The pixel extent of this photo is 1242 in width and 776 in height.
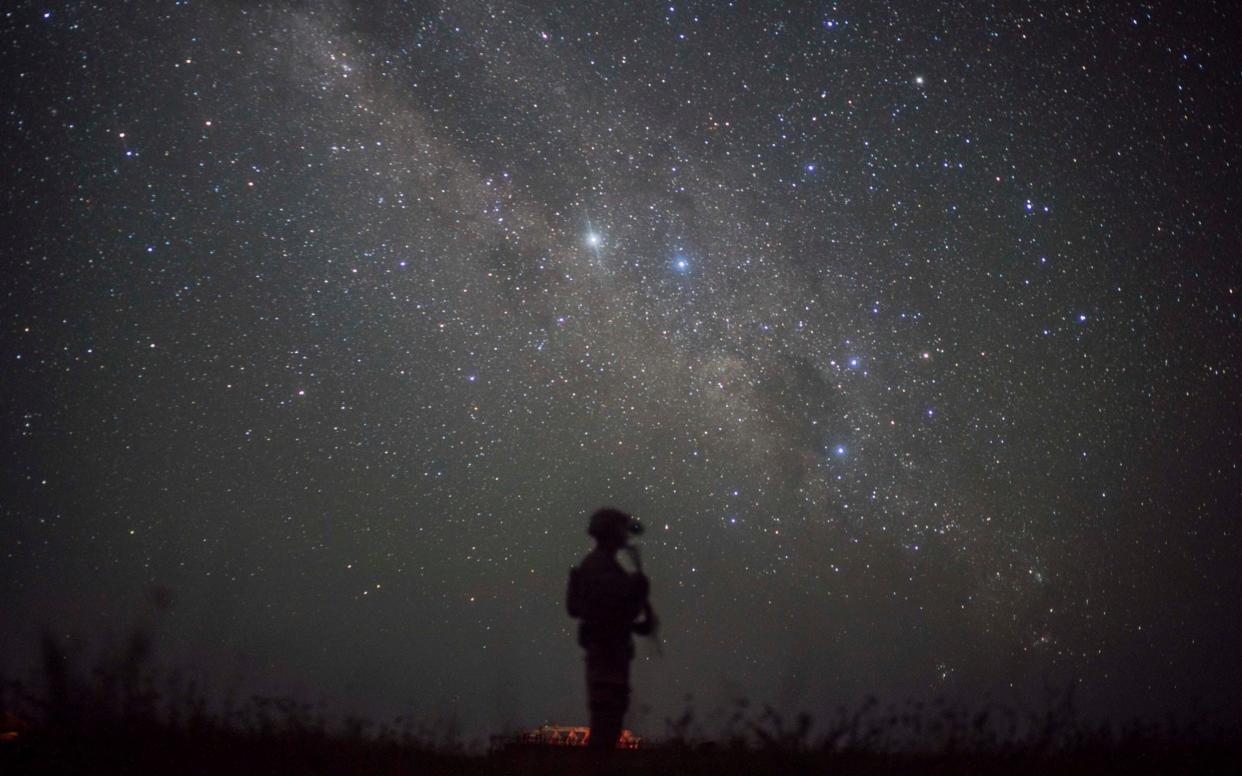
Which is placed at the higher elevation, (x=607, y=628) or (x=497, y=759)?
(x=607, y=628)

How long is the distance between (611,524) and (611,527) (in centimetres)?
2

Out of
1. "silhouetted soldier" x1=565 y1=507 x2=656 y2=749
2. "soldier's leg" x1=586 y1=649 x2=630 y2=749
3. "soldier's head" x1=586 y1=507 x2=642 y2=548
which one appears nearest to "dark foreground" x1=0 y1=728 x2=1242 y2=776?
"soldier's leg" x1=586 y1=649 x2=630 y2=749

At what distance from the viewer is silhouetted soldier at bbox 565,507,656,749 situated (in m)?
6.28

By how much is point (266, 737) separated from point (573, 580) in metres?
2.77

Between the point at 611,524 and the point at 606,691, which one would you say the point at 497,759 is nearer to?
the point at 606,691

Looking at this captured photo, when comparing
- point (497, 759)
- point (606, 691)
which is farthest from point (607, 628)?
→ point (497, 759)

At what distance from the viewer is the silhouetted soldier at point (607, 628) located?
20.6ft

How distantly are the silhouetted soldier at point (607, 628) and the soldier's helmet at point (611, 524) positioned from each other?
0.22 meters

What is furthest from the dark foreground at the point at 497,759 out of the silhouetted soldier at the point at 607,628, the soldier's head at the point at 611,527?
the soldier's head at the point at 611,527

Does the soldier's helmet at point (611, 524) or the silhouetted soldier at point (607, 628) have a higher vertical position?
the soldier's helmet at point (611, 524)

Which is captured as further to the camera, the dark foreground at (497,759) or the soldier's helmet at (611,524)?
the soldier's helmet at (611,524)

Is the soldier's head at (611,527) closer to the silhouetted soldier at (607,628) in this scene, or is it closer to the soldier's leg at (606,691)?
the silhouetted soldier at (607,628)

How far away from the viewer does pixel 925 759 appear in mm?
6117

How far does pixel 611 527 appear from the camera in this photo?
21.7 feet
